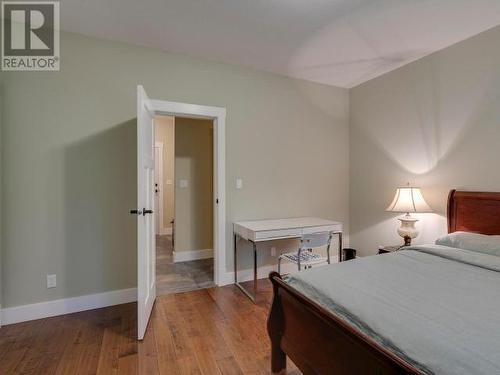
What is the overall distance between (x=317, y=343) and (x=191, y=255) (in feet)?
10.1

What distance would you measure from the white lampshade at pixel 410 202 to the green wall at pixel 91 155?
1.42 m

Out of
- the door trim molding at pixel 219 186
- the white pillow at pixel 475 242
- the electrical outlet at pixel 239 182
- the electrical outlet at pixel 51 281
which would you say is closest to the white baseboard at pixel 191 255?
the door trim molding at pixel 219 186

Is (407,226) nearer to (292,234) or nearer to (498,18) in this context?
(292,234)

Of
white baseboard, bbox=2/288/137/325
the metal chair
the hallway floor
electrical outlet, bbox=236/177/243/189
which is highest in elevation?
electrical outlet, bbox=236/177/243/189

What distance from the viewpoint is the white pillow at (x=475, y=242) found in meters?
1.91

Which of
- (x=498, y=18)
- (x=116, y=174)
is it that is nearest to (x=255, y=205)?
(x=116, y=174)

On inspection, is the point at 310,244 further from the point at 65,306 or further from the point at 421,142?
the point at 65,306

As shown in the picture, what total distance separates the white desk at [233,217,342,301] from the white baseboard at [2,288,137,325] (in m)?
1.20

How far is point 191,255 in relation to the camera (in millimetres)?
4117

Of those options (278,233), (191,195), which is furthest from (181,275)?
(278,233)

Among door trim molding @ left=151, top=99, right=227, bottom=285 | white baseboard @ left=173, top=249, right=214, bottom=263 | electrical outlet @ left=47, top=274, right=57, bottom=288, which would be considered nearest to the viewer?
electrical outlet @ left=47, top=274, right=57, bottom=288

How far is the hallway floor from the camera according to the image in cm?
305

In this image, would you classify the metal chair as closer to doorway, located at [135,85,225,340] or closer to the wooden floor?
the wooden floor
